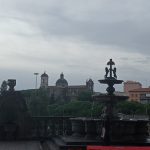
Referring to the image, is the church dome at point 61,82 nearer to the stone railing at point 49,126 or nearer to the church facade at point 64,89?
the church facade at point 64,89

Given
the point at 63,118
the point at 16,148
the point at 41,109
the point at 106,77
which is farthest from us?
the point at 41,109

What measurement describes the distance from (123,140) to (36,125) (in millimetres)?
7659

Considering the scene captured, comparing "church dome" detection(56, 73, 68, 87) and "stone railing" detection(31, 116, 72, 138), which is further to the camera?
"church dome" detection(56, 73, 68, 87)

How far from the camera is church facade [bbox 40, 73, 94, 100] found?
136 meters

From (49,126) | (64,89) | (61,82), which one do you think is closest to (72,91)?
(64,89)

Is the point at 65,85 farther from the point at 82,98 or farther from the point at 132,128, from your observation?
the point at 132,128

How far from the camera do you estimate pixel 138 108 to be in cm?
7862

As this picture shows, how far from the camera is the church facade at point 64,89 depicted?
445 feet

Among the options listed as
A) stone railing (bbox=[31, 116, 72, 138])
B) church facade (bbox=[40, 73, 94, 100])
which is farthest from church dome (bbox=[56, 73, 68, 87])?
stone railing (bbox=[31, 116, 72, 138])

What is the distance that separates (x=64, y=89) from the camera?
139 meters

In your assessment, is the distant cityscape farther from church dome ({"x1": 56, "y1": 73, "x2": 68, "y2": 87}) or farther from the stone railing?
the stone railing

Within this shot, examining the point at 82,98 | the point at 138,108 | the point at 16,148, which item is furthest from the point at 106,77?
the point at 82,98

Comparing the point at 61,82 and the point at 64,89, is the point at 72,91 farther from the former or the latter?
the point at 61,82

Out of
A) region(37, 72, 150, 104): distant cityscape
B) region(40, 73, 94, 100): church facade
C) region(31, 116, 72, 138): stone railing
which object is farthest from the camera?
region(40, 73, 94, 100): church facade
